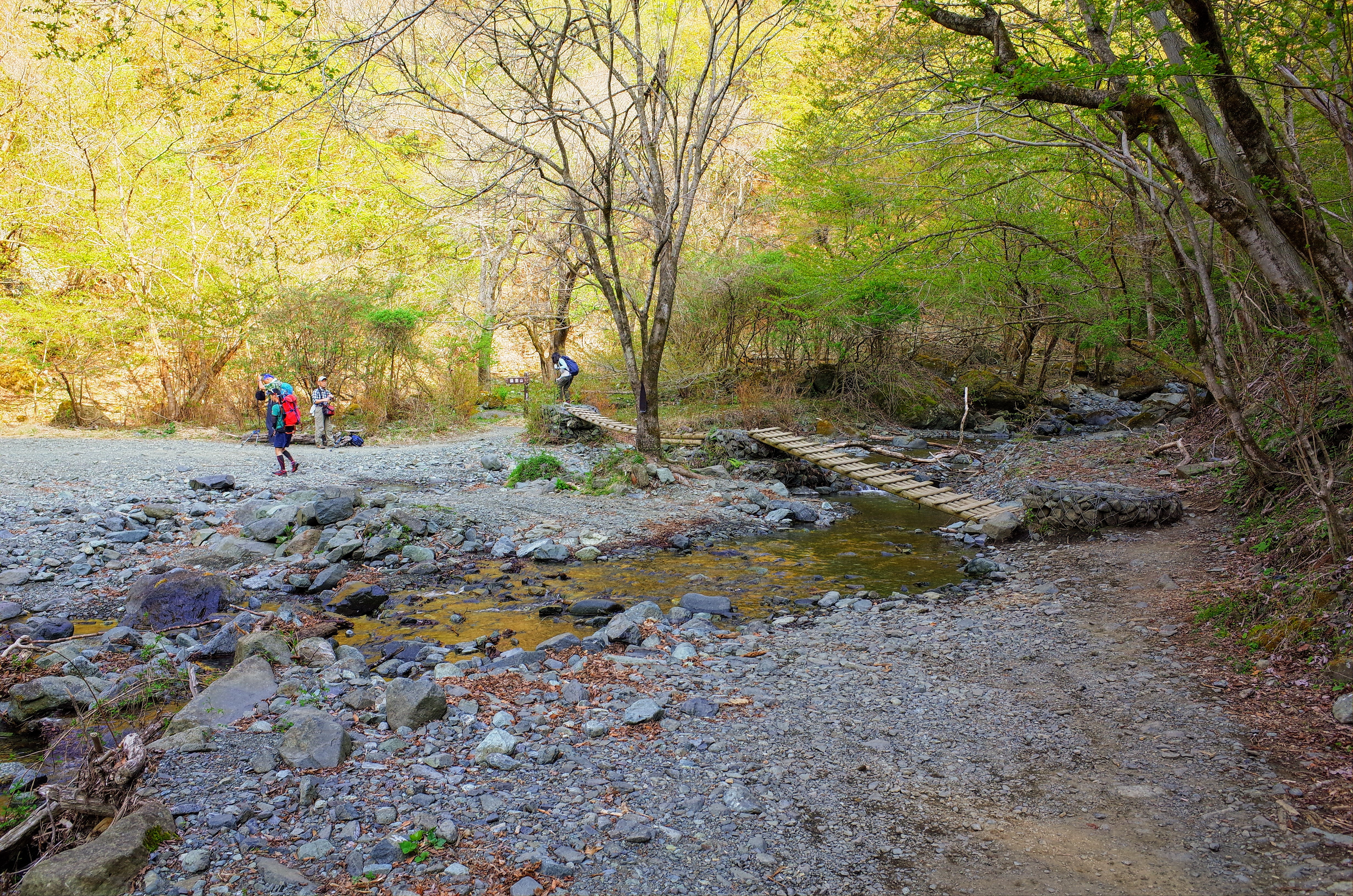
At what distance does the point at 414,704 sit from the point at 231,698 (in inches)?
39.8

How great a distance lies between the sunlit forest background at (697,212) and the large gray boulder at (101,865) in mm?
4067

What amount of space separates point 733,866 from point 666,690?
163 centimetres

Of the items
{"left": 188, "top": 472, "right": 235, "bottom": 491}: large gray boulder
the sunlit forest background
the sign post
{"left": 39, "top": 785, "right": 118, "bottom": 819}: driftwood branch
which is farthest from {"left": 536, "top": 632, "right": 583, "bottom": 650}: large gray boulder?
the sign post

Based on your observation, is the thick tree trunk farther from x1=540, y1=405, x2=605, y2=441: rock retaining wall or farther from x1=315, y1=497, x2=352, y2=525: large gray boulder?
x1=540, y1=405, x2=605, y2=441: rock retaining wall

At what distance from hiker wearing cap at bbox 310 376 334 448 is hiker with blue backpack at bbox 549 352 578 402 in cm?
441

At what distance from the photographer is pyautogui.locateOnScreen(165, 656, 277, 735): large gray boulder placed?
371cm

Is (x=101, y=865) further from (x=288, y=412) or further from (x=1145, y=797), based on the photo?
(x=288, y=412)

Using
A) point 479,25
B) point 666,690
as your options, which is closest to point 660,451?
point 479,25

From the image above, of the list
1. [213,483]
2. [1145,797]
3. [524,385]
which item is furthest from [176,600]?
[524,385]

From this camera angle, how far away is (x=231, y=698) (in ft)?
13.0

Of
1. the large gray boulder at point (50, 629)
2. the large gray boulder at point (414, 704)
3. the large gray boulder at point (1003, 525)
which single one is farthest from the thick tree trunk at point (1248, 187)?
the large gray boulder at point (50, 629)

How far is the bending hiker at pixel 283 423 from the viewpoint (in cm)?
1036

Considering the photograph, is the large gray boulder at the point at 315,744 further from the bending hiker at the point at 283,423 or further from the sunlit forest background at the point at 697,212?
the bending hiker at the point at 283,423

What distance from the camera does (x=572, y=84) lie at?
9617 mm
